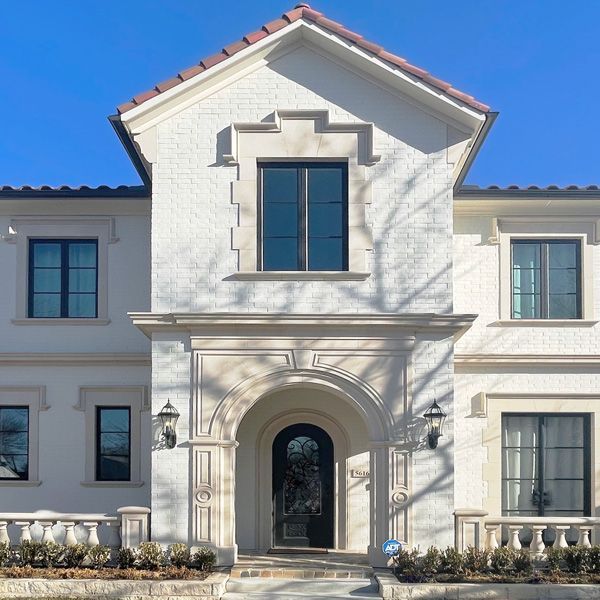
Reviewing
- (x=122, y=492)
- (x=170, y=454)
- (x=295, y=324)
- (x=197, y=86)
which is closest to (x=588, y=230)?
(x=295, y=324)

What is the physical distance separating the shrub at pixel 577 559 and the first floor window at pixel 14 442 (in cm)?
939

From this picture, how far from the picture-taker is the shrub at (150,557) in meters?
12.6

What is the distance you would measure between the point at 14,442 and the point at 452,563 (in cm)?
832

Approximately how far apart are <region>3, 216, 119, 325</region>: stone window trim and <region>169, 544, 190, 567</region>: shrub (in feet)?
16.3

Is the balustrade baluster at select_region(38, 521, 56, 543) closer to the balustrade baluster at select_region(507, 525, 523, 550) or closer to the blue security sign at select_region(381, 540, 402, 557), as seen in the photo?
the blue security sign at select_region(381, 540, 402, 557)

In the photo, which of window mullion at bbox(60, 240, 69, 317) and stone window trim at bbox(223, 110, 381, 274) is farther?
window mullion at bbox(60, 240, 69, 317)

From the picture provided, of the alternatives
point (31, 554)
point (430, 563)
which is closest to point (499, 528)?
point (430, 563)

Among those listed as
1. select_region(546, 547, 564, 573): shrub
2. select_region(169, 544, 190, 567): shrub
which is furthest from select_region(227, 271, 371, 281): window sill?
select_region(546, 547, 564, 573): shrub

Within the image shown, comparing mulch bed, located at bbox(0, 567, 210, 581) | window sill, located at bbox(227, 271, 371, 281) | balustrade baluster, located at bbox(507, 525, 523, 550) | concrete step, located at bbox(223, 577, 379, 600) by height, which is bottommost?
concrete step, located at bbox(223, 577, 379, 600)

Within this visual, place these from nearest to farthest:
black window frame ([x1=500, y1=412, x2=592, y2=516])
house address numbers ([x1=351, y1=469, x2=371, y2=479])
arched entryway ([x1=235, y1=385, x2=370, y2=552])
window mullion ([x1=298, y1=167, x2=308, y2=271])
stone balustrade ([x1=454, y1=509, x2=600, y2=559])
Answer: stone balustrade ([x1=454, y1=509, x2=600, y2=559]) → window mullion ([x1=298, y1=167, x2=308, y2=271]) → arched entryway ([x1=235, y1=385, x2=370, y2=552]) → house address numbers ([x1=351, y1=469, x2=371, y2=479]) → black window frame ([x1=500, y1=412, x2=592, y2=516])

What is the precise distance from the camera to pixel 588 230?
16.2 metres

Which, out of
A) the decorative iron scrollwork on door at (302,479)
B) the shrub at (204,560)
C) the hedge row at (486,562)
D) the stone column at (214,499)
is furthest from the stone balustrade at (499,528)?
the shrub at (204,560)

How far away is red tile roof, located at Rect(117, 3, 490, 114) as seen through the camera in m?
13.7

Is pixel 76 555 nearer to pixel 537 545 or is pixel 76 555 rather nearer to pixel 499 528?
pixel 499 528
